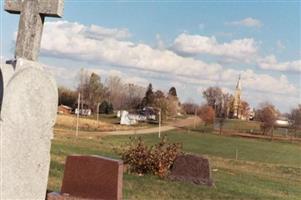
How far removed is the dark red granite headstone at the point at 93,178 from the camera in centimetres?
884

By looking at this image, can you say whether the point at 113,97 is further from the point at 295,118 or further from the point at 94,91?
the point at 295,118

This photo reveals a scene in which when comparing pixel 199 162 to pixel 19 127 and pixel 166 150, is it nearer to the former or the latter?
pixel 166 150

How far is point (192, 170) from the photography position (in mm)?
16016

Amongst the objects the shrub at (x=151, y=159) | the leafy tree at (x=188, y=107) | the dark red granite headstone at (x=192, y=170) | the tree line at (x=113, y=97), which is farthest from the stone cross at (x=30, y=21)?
the leafy tree at (x=188, y=107)

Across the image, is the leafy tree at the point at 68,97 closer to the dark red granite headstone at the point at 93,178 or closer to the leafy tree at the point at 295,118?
the leafy tree at the point at 295,118

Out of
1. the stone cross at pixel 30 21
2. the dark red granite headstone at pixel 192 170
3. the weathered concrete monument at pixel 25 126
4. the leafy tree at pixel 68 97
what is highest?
the leafy tree at pixel 68 97

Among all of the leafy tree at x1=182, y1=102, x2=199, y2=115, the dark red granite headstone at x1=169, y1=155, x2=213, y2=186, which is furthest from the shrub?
the leafy tree at x1=182, y1=102, x2=199, y2=115

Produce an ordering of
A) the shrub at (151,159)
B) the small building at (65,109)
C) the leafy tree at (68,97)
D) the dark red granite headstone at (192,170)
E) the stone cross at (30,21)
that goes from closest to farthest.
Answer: the stone cross at (30,21) < the dark red granite headstone at (192,170) < the shrub at (151,159) < the small building at (65,109) < the leafy tree at (68,97)

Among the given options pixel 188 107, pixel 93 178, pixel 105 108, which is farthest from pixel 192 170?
pixel 188 107

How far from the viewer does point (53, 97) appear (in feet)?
20.7

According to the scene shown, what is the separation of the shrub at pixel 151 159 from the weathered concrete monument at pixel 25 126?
33.7ft

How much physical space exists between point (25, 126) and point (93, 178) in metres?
3.21

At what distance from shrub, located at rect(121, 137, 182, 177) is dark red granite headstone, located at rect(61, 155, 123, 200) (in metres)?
7.36

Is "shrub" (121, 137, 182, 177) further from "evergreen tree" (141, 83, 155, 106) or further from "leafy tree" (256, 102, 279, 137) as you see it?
"evergreen tree" (141, 83, 155, 106)
